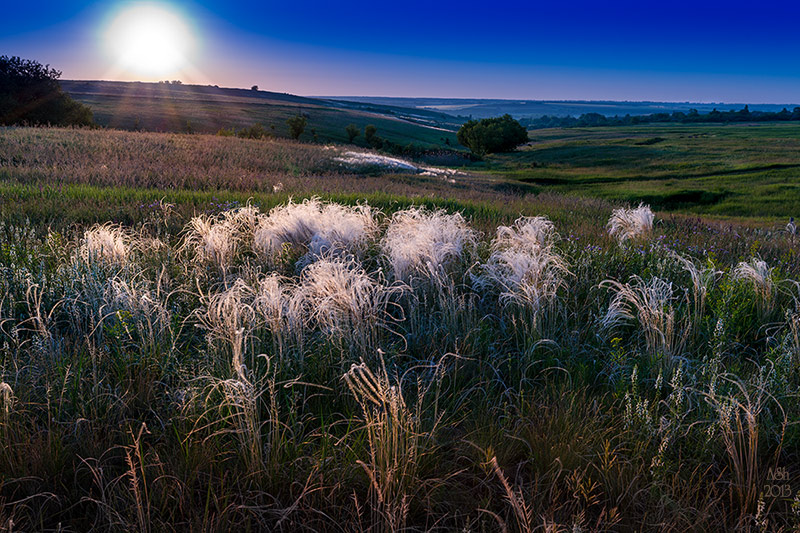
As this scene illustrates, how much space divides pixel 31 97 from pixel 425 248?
45808mm

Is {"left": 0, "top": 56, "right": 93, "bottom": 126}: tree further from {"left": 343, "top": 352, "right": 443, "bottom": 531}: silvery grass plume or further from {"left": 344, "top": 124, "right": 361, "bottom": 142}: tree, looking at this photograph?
{"left": 343, "top": 352, "right": 443, "bottom": 531}: silvery grass plume

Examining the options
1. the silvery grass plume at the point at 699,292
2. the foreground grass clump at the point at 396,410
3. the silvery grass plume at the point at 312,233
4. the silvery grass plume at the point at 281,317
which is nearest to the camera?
the foreground grass clump at the point at 396,410

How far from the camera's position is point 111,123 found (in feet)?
206

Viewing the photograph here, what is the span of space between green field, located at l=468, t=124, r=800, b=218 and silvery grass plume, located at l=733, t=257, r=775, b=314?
1955cm

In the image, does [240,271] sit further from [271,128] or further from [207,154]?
[271,128]

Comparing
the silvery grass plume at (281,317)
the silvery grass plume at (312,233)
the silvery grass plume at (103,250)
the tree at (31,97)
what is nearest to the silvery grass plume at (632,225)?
the silvery grass plume at (312,233)

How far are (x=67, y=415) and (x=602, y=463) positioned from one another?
305cm

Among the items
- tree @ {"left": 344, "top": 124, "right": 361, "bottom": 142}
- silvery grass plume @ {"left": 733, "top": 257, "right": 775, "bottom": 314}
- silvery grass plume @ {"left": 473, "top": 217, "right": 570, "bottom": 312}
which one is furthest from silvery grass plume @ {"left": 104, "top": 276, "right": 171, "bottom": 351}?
tree @ {"left": 344, "top": 124, "right": 361, "bottom": 142}

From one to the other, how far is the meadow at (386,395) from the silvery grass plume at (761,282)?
4cm

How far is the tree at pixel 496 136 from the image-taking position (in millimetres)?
75125

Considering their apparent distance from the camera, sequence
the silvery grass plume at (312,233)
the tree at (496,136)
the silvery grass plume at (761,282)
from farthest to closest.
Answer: the tree at (496,136), the silvery grass plume at (312,233), the silvery grass plume at (761,282)

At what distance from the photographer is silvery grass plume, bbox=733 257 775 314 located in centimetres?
463

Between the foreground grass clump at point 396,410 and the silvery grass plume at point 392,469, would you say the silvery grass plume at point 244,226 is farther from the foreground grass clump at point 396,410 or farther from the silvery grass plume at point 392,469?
the silvery grass plume at point 392,469

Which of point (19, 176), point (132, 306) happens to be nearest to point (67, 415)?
point (132, 306)
